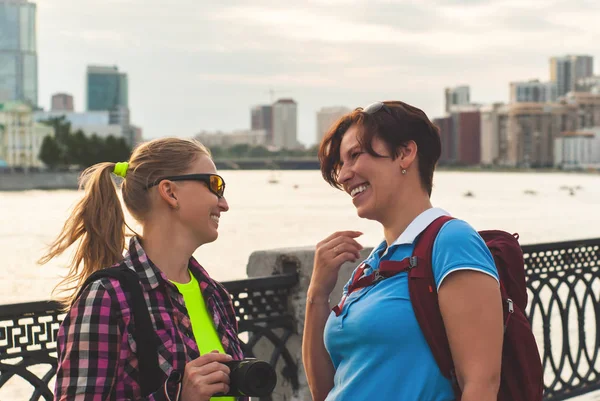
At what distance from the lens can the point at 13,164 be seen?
160625 mm

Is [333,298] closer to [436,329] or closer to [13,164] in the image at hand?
[436,329]

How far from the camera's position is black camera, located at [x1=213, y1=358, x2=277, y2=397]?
211 cm

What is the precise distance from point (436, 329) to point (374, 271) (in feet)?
0.83

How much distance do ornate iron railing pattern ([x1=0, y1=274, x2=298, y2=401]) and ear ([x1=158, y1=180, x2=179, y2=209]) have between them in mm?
889

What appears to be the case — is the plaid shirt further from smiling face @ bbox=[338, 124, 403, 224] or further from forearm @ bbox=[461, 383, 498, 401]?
forearm @ bbox=[461, 383, 498, 401]

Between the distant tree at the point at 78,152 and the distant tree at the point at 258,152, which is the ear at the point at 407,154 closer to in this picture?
the distant tree at the point at 78,152

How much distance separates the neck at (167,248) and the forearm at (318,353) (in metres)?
0.44

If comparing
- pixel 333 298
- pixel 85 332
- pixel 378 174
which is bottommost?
pixel 333 298

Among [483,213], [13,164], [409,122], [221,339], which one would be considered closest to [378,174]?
[409,122]

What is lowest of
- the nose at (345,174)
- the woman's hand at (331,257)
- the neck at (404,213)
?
the woman's hand at (331,257)

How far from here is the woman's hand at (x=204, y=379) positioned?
6.98 feet

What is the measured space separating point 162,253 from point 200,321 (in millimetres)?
227

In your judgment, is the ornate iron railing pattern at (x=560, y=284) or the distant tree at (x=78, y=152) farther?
the distant tree at (x=78, y=152)

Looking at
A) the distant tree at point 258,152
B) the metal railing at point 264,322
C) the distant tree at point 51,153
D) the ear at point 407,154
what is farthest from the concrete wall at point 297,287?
the distant tree at point 258,152
